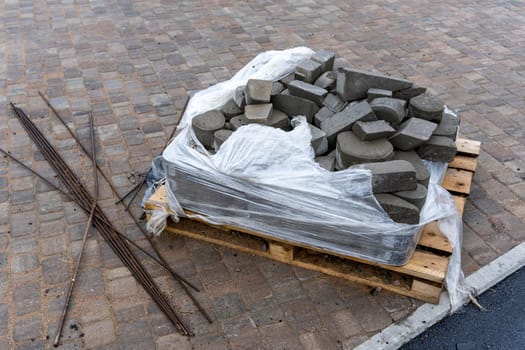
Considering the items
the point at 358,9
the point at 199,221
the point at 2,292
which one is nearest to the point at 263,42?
the point at 358,9

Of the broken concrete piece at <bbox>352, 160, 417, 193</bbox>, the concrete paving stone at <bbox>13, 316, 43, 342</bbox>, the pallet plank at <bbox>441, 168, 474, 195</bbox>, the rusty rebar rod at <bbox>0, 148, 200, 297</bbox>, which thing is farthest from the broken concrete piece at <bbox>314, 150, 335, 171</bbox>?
the concrete paving stone at <bbox>13, 316, 43, 342</bbox>

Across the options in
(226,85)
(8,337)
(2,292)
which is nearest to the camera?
(8,337)

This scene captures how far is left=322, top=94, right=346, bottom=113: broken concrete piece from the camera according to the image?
14.0 ft

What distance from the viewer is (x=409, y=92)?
4.30 m

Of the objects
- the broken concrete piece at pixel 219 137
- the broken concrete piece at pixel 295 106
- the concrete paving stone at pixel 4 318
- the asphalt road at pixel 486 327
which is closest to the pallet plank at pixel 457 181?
the asphalt road at pixel 486 327

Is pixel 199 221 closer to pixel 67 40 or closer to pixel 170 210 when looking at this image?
pixel 170 210

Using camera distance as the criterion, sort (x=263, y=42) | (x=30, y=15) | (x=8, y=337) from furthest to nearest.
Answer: (x=30, y=15)
(x=263, y=42)
(x=8, y=337)

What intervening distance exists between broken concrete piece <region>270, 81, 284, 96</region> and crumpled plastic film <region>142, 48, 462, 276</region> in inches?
20.2

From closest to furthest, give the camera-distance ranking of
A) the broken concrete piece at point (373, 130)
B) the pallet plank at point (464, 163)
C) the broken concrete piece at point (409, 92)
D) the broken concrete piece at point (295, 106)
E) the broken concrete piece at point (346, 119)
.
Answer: the broken concrete piece at point (373, 130), the broken concrete piece at point (346, 119), the broken concrete piece at point (295, 106), the broken concrete piece at point (409, 92), the pallet plank at point (464, 163)

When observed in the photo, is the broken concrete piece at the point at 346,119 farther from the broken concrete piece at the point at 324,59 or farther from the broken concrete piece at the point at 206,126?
the broken concrete piece at the point at 206,126

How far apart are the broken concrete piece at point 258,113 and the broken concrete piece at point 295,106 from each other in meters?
0.13

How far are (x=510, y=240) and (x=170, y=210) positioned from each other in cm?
298

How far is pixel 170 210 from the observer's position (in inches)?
158

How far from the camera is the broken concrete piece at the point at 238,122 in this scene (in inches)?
161
